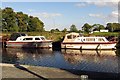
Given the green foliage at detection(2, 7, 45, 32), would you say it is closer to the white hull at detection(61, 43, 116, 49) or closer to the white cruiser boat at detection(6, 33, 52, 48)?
the white cruiser boat at detection(6, 33, 52, 48)

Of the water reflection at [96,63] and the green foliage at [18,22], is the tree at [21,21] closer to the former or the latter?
the green foliage at [18,22]

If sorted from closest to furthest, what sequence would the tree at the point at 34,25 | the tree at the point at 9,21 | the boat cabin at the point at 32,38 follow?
the boat cabin at the point at 32,38
the tree at the point at 9,21
the tree at the point at 34,25

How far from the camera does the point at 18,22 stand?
9906 cm

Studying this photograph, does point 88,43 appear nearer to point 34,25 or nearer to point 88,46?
point 88,46

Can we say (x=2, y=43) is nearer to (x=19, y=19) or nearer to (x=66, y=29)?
(x=19, y=19)

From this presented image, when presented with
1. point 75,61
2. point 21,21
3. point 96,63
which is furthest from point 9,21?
point 96,63

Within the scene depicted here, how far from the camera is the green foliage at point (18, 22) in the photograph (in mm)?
91938

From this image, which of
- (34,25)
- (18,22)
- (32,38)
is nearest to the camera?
(32,38)

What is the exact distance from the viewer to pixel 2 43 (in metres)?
62.2

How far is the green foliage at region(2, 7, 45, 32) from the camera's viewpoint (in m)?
91.9

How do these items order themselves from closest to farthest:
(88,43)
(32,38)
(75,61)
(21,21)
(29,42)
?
(75,61)
(88,43)
(29,42)
(32,38)
(21,21)

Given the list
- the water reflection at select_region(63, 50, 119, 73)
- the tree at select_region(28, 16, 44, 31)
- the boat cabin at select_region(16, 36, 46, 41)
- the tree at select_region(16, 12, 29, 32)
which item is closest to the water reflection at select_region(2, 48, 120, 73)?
the water reflection at select_region(63, 50, 119, 73)

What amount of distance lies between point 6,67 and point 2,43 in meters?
46.8

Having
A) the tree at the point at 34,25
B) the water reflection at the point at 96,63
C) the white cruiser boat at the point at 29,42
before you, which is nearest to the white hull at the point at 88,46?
the white cruiser boat at the point at 29,42
